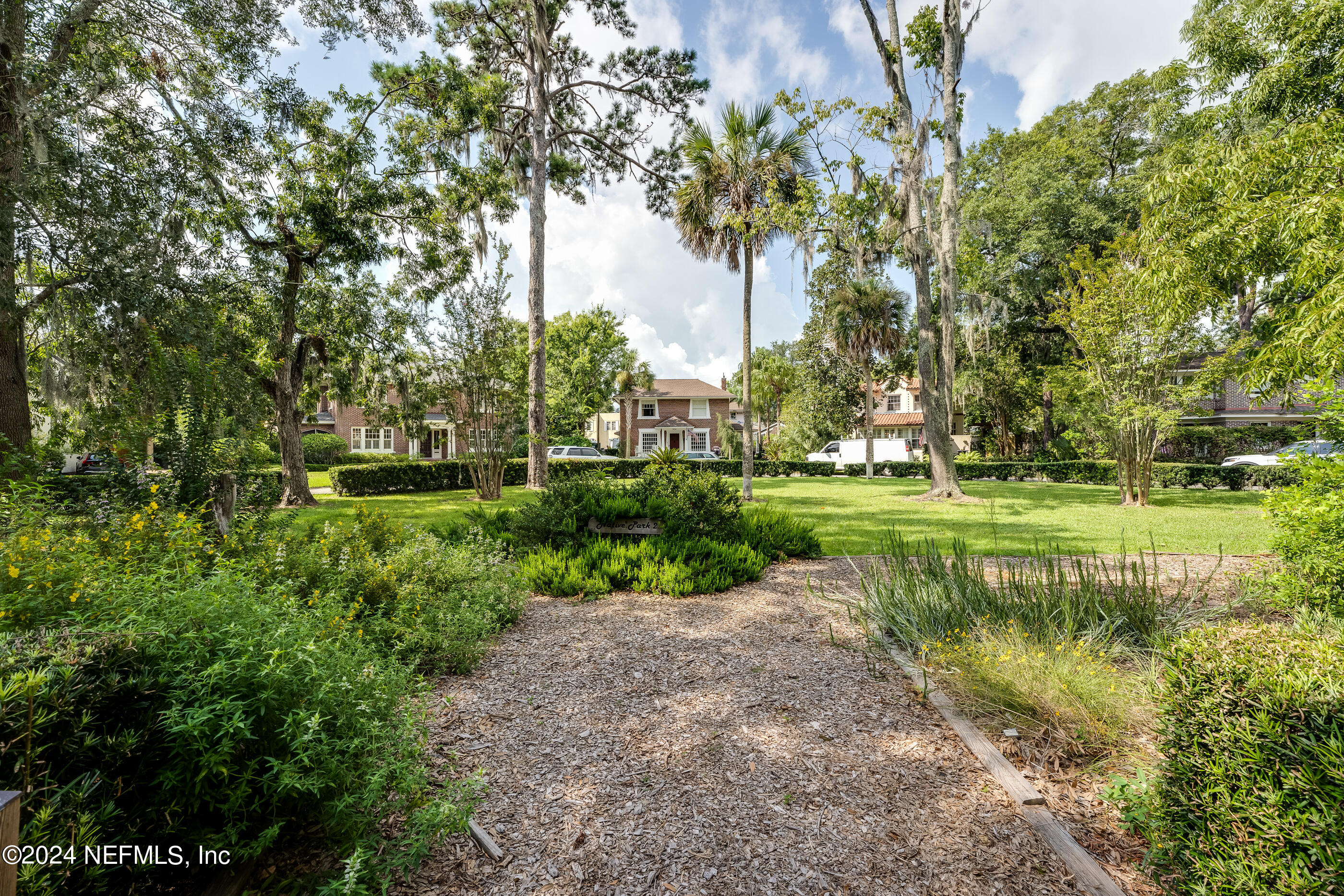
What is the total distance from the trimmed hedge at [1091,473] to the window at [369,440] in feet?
90.0

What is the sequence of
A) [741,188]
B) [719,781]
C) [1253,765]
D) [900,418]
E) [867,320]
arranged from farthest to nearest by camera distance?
[900,418] < [867,320] < [741,188] < [719,781] < [1253,765]

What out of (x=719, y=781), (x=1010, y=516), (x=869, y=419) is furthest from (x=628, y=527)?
Answer: (x=869, y=419)

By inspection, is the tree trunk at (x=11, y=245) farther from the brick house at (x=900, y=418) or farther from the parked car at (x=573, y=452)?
the brick house at (x=900, y=418)

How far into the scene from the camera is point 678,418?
3966 centimetres

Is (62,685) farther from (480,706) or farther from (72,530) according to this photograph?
(72,530)

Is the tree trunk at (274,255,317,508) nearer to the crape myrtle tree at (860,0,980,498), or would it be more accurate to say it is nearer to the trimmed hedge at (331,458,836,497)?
the trimmed hedge at (331,458,836,497)

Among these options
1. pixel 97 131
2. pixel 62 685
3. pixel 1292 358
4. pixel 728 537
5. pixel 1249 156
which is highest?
pixel 97 131

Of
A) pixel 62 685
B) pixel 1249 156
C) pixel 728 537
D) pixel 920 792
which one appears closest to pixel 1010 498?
pixel 1249 156

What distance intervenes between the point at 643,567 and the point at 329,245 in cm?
1024

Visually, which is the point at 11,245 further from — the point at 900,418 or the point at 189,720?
the point at 900,418

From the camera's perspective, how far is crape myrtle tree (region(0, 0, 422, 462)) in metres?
6.14

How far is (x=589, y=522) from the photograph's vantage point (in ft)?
23.0

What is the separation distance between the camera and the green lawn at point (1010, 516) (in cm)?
845

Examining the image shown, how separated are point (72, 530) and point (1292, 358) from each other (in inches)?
347
